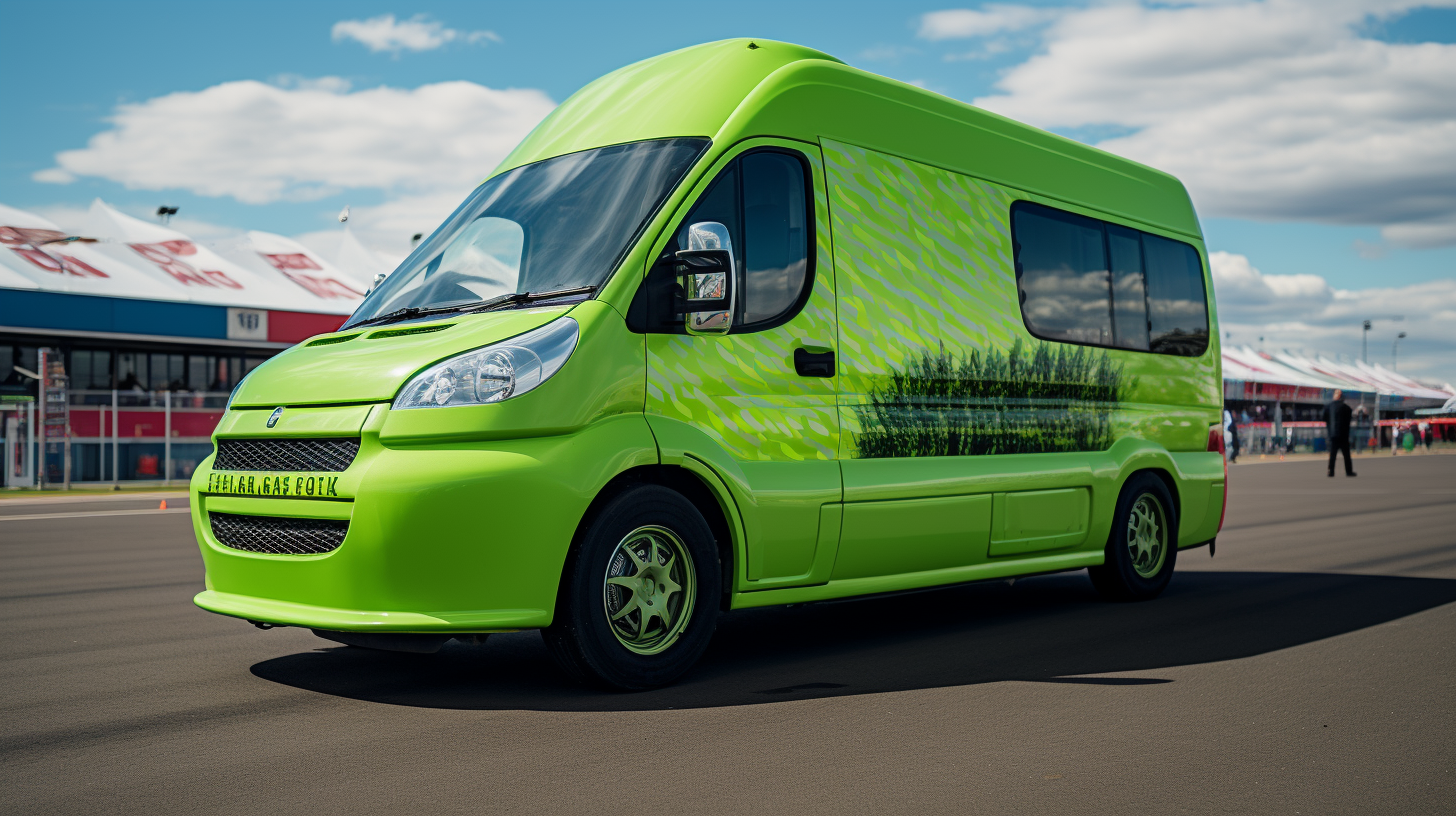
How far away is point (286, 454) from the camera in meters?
4.91

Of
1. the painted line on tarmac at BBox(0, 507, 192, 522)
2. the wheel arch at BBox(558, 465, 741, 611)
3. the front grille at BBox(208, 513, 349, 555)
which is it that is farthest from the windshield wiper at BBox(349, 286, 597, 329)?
the painted line on tarmac at BBox(0, 507, 192, 522)

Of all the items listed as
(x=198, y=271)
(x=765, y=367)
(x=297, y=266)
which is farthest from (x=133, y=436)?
(x=765, y=367)

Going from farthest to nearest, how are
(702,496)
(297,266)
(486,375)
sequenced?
1. (297,266)
2. (702,496)
3. (486,375)

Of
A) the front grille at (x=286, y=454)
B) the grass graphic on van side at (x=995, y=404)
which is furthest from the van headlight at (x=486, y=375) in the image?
the grass graphic on van side at (x=995, y=404)

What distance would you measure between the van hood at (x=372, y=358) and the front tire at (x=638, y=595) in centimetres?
85

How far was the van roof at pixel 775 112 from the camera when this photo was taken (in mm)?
5707

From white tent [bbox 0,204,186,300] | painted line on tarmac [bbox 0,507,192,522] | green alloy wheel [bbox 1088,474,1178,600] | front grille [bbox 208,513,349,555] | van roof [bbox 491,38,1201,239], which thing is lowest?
painted line on tarmac [bbox 0,507,192,522]

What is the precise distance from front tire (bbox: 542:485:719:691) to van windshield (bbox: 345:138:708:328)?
1027 mm

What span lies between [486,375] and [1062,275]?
14.4 feet

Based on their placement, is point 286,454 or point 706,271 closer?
point 286,454

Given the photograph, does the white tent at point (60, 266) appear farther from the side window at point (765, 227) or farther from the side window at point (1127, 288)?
the side window at point (765, 227)

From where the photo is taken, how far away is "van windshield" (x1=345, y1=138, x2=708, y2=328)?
17.3ft

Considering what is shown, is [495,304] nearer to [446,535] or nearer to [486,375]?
[486,375]

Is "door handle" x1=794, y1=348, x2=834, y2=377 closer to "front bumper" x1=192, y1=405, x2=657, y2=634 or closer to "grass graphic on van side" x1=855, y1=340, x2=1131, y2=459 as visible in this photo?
"grass graphic on van side" x1=855, y1=340, x2=1131, y2=459
